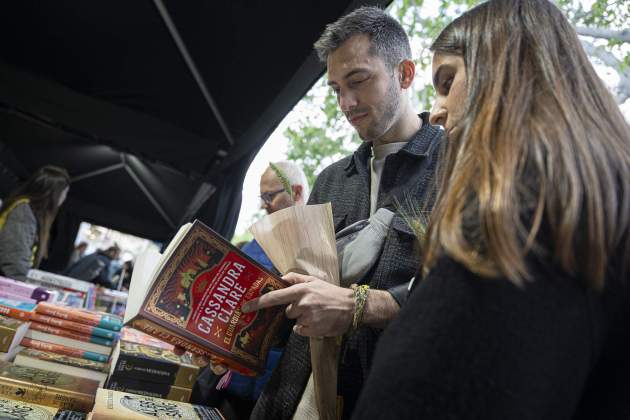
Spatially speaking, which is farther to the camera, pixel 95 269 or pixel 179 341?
pixel 95 269

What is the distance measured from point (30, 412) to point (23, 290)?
1290 mm

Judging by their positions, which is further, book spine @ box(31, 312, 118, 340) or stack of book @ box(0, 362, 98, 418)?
book spine @ box(31, 312, 118, 340)

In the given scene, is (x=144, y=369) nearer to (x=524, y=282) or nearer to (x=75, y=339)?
(x=75, y=339)

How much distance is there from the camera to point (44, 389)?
1238 mm

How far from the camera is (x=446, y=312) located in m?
0.46

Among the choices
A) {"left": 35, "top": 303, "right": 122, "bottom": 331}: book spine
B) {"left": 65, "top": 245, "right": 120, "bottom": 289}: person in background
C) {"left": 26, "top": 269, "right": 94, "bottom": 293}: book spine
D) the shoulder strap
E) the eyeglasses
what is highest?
the eyeglasses

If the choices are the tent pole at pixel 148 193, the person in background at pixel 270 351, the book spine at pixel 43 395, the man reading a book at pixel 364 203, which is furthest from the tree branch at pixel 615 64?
the tent pole at pixel 148 193

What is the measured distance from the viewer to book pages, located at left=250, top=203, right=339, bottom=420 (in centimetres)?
107

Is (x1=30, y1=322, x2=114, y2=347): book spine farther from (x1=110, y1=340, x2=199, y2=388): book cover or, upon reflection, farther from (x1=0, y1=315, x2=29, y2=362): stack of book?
(x1=110, y1=340, x2=199, y2=388): book cover

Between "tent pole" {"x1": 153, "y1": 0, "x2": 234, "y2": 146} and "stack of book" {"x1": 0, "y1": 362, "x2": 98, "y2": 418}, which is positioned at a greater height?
"tent pole" {"x1": 153, "y1": 0, "x2": 234, "y2": 146}

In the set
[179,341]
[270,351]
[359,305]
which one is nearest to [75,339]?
[270,351]

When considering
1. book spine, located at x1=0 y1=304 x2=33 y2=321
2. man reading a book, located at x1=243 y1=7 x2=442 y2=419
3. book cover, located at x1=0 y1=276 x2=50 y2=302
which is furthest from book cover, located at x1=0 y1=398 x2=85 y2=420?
book cover, located at x1=0 y1=276 x2=50 y2=302

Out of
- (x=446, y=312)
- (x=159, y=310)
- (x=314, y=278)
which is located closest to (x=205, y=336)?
(x=159, y=310)

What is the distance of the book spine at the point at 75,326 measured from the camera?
1.75m
